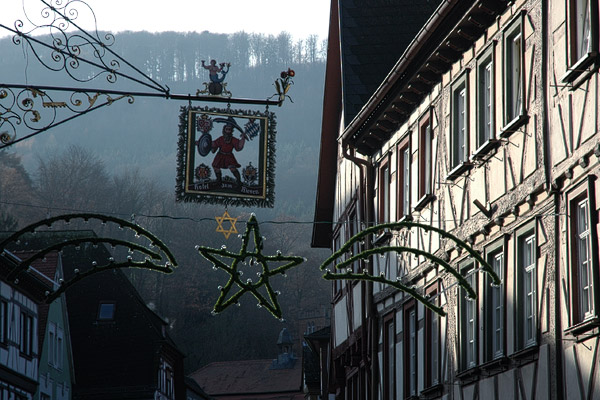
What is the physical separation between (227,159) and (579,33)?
15.4 ft

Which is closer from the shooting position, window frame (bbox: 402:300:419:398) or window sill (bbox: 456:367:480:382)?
window sill (bbox: 456:367:480:382)

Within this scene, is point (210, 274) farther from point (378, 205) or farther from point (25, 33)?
point (25, 33)

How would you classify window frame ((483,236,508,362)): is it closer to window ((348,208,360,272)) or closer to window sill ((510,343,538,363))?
window sill ((510,343,538,363))

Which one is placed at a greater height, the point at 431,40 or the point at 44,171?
the point at 44,171

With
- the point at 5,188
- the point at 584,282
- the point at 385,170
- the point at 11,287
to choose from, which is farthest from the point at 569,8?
the point at 5,188

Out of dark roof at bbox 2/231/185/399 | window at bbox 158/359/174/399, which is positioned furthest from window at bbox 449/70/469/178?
window at bbox 158/359/174/399

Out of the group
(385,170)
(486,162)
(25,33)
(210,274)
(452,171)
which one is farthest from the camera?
(210,274)

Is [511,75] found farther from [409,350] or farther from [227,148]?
[409,350]

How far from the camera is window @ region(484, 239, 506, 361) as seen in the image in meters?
14.1

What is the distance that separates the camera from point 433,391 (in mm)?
17328

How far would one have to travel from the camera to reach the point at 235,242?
72312 millimetres

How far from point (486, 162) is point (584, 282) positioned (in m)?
3.63

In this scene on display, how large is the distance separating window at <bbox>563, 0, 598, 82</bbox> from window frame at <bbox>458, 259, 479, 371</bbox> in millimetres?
4321

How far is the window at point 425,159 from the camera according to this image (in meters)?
17.9
